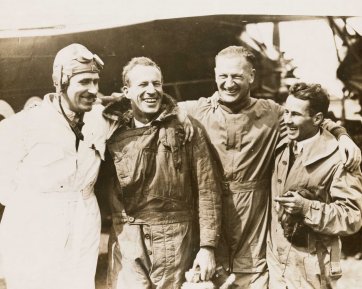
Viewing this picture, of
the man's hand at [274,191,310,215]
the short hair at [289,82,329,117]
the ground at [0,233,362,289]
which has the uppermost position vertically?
the short hair at [289,82,329,117]

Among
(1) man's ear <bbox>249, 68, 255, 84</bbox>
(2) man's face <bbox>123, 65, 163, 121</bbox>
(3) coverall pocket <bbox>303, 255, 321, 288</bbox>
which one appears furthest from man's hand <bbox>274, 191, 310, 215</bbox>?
(2) man's face <bbox>123, 65, 163, 121</bbox>

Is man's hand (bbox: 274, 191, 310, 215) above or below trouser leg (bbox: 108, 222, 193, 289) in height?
above

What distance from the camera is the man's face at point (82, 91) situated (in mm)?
1353

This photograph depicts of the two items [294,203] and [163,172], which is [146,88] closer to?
[163,172]

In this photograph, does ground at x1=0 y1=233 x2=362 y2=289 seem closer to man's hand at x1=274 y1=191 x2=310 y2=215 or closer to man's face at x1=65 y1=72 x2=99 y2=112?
man's hand at x1=274 y1=191 x2=310 y2=215

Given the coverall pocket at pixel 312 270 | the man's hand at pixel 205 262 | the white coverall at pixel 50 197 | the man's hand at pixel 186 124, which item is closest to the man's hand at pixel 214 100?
the man's hand at pixel 186 124

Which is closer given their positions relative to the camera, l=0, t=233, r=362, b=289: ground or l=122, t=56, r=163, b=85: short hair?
l=122, t=56, r=163, b=85: short hair

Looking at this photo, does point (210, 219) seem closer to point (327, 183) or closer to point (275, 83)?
point (327, 183)

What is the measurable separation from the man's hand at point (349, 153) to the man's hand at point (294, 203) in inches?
6.8

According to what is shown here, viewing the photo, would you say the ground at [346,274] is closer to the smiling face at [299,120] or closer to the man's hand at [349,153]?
the man's hand at [349,153]

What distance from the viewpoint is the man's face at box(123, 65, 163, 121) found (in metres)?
1.34

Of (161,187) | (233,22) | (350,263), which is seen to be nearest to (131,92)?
(161,187)

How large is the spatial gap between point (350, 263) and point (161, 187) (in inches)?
26.8

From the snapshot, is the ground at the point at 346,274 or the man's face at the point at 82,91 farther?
the ground at the point at 346,274
